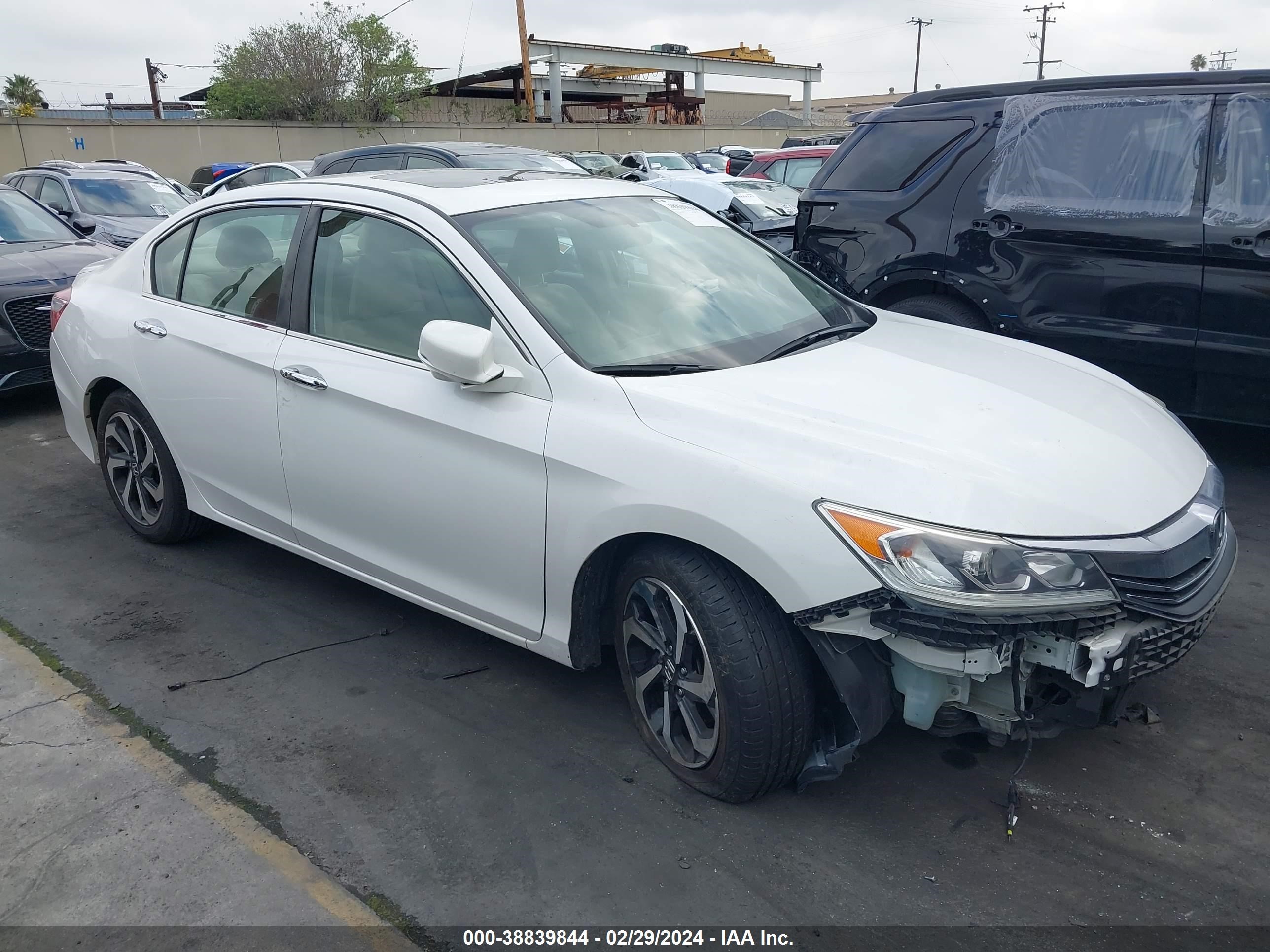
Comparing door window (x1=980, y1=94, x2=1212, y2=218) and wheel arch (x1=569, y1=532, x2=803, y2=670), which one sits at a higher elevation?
door window (x1=980, y1=94, x2=1212, y2=218)

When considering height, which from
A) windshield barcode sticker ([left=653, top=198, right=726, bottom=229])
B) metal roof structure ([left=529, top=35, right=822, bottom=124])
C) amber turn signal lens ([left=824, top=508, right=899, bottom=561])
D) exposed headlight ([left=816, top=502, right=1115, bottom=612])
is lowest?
exposed headlight ([left=816, top=502, right=1115, bottom=612])

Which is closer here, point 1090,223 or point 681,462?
point 681,462

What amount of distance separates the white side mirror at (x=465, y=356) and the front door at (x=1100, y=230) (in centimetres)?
356

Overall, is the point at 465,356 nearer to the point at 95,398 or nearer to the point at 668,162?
the point at 95,398

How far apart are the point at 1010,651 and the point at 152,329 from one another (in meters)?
3.69

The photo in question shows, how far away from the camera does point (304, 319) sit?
Result: 3.83 metres

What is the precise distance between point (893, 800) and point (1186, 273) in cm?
349

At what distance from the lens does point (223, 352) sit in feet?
13.3

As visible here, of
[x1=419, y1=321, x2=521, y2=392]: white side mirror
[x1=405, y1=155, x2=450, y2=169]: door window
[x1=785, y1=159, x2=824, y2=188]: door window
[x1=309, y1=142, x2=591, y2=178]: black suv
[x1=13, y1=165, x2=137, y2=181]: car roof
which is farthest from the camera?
[x1=785, y1=159, x2=824, y2=188]: door window

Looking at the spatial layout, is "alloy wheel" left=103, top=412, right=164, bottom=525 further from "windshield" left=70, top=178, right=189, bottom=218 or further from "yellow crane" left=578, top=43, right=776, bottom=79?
"yellow crane" left=578, top=43, right=776, bottom=79

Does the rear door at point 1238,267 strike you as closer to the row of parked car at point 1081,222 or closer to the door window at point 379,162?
the row of parked car at point 1081,222

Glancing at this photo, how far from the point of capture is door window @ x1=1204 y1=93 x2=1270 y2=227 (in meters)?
4.91

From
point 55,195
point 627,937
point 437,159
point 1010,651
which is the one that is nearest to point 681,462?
point 1010,651

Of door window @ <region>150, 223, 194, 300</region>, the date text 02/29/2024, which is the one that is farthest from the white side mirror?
door window @ <region>150, 223, 194, 300</region>
